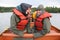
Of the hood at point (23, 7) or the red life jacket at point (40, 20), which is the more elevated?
the hood at point (23, 7)

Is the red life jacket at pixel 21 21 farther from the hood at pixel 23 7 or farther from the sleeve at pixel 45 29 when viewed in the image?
the sleeve at pixel 45 29

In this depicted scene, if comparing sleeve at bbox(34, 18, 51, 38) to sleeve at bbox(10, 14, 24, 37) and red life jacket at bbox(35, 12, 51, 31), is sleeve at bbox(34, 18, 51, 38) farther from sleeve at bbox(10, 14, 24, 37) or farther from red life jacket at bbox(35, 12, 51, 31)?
sleeve at bbox(10, 14, 24, 37)

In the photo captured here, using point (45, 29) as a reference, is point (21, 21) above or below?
above

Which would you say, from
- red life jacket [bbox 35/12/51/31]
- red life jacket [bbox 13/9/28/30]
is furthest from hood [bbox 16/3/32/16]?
red life jacket [bbox 35/12/51/31]

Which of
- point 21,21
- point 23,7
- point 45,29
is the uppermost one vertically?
point 23,7

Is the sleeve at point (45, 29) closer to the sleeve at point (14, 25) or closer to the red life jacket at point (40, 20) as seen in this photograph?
the red life jacket at point (40, 20)

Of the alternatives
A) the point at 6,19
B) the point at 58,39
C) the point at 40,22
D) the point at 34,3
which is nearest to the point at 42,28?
the point at 40,22

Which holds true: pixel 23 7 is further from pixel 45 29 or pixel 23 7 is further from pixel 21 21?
pixel 45 29

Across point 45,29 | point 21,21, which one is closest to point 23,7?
point 21,21

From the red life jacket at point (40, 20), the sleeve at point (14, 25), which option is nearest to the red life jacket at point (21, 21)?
the sleeve at point (14, 25)

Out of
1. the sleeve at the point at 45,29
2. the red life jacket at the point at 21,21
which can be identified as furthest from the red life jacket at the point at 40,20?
the red life jacket at the point at 21,21

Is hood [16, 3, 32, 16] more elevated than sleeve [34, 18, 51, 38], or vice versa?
hood [16, 3, 32, 16]

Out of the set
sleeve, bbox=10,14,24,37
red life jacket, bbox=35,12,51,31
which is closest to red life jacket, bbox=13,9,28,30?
sleeve, bbox=10,14,24,37

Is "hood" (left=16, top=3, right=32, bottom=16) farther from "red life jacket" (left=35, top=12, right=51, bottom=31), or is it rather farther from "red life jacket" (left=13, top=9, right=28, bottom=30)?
"red life jacket" (left=35, top=12, right=51, bottom=31)
